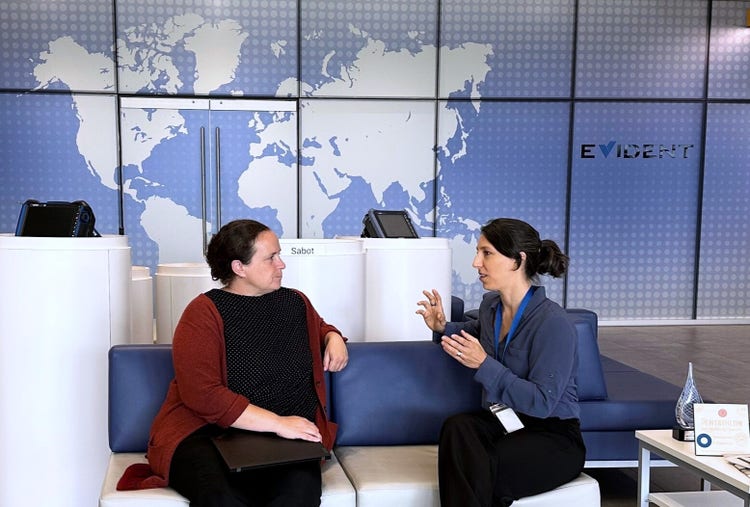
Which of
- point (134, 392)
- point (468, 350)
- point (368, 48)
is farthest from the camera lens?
point (368, 48)

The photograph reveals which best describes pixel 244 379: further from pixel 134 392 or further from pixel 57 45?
pixel 57 45

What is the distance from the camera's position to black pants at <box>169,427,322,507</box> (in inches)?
80.4

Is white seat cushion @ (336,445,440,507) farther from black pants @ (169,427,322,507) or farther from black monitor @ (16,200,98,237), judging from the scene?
black monitor @ (16,200,98,237)

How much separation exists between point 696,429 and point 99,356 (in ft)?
6.90

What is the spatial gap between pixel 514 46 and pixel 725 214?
292 centimetres

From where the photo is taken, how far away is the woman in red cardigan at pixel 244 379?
2111 millimetres

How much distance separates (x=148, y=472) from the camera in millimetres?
2301

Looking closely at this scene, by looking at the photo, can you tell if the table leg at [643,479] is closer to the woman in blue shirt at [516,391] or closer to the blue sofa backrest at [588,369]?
the woman in blue shirt at [516,391]

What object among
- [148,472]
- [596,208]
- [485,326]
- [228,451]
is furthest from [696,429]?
[596,208]

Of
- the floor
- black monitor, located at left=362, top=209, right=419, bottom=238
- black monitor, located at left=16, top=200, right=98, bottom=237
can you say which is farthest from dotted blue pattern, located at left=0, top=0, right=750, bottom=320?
black monitor, located at left=16, top=200, right=98, bottom=237

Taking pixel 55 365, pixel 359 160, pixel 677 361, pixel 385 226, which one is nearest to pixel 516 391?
pixel 55 365

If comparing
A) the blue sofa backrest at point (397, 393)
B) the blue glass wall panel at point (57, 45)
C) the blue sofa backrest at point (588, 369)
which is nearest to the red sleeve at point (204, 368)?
the blue sofa backrest at point (397, 393)

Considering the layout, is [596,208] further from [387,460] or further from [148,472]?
[148,472]

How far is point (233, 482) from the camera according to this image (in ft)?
6.89
